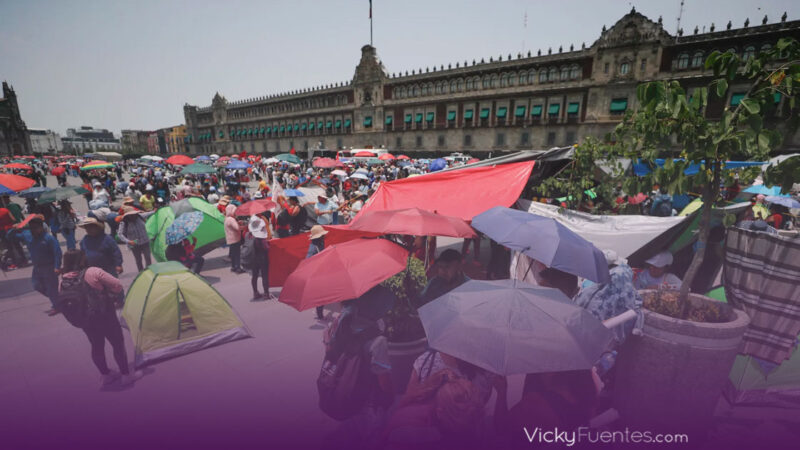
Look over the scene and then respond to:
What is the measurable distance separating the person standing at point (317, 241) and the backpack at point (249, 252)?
3.88ft

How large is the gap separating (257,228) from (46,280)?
3.24 meters

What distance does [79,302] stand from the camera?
356cm

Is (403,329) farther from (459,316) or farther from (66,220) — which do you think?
(66,220)

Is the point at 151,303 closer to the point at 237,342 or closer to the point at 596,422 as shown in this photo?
the point at 237,342

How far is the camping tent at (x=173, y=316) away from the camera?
4.30 metres

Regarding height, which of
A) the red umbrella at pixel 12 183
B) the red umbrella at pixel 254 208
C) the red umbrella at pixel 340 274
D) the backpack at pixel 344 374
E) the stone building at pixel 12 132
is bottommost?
the backpack at pixel 344 374

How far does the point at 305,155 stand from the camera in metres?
60.2

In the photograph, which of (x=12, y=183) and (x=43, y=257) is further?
(x=12, y=183)

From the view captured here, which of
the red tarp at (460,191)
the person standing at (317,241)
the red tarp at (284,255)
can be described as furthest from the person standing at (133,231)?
the red tarp at (460,191)

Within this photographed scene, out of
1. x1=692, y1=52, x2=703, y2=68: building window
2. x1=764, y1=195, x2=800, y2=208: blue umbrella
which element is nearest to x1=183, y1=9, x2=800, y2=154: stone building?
x1=692, y1=52, x2=703, y2=68: building window

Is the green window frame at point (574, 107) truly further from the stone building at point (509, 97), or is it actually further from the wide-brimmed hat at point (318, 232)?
the wide-brimmed hat at point (318, 232)

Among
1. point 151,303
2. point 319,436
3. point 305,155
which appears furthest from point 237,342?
point 305,155

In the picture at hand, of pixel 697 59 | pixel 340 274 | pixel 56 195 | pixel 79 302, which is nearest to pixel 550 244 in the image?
pixel 340 274

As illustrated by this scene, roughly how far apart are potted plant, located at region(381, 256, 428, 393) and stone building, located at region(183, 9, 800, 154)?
106 ft
